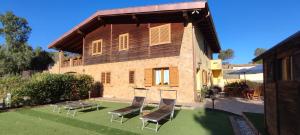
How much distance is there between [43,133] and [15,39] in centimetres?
3932

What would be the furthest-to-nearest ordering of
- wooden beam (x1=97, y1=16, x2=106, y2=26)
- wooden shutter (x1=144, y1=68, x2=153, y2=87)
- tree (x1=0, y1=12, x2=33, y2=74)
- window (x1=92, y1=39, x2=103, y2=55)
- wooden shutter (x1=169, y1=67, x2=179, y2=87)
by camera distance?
tree (x1=0, y1=12, x2=33, y2=74) < window (x1=92, y1=39, x2=103, y2=55) < wooden beam (x1=97, y1=16, x2=106, y2=26) < wooden shutter (x1=144, y1=68, x2=153, y2=87) < wooden shutter (x1=169, y1=67, x2=179, y2=87)

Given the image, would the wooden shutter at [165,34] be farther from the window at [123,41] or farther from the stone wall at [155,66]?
the window at [123,41]

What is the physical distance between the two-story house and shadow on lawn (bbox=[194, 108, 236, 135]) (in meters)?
2.55

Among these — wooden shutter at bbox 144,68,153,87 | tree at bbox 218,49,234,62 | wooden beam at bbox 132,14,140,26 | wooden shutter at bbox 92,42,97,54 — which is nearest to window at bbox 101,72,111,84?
wooden shutter at bbox 92,42,97,54

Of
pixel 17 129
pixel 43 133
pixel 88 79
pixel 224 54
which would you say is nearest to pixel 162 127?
pixel 43 133

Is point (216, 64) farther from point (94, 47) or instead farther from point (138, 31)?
point (94, 47)

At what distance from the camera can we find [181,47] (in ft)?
39.3

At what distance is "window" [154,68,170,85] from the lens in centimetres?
1261

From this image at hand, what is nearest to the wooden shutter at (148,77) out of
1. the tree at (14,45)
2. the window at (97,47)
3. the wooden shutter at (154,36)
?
the wooden shutter at (154,36)

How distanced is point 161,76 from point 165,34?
2731 millimetres

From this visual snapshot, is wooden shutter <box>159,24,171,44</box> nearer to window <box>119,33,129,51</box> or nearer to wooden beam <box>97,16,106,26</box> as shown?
window <box>119,33,129,51</box>

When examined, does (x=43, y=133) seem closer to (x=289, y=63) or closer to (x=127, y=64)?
(x=289, y=63)

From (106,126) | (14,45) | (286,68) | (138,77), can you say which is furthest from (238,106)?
(14,45)

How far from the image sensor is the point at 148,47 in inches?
525
